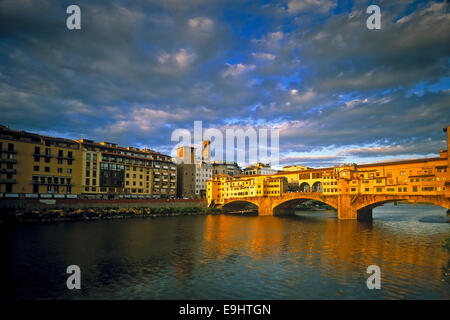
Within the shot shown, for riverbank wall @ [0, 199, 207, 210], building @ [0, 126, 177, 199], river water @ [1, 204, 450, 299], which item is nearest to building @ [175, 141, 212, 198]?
building @ [0, 126, 177, 199]

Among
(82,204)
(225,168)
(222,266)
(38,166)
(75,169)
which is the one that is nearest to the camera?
(222,266)

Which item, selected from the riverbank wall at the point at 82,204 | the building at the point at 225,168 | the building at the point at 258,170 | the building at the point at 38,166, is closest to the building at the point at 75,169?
the building at the point at 38,166

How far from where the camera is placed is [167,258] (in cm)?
3434

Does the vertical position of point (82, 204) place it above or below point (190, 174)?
below

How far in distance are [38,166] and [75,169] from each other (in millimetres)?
10747

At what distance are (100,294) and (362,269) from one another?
25.8 m

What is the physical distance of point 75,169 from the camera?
89562 mm

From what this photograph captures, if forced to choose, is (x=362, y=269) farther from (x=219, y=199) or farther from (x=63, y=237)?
(x=219, y=199)

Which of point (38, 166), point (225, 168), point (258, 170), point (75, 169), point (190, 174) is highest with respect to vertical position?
point (225, 168)

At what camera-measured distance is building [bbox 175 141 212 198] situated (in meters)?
135

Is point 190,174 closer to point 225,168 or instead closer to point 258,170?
point 225,168

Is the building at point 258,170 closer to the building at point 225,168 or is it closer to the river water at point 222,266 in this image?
the building at point 225,168

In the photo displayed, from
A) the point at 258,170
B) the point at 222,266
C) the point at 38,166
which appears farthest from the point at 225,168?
the point at 222,266
